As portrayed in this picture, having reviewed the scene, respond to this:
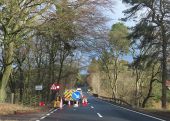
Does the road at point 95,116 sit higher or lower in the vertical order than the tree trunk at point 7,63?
lower

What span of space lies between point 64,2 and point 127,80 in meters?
64.9

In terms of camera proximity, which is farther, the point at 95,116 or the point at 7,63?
the point at 7,63

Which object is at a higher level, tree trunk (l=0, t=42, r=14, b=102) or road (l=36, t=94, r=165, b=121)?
tree trunk (l=0, t=42, r=14, b=102)

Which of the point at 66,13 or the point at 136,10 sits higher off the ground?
the point at 136,10

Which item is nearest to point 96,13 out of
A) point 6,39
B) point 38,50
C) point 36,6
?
point 36,6

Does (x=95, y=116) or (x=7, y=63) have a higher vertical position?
(x=7, y=63)

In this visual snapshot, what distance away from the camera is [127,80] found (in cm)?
9444

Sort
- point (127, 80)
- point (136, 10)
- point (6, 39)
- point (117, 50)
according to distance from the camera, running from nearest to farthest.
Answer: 1. point (6, 39)
2. point (136, 10)
3. point (117, 50)
4. point (127, 80)

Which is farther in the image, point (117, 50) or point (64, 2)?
point (117, 50)

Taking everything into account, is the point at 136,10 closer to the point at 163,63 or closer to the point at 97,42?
the point at 163,63

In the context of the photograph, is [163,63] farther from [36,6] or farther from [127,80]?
[127,80]

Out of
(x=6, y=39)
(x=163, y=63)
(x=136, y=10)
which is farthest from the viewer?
(x=136, y=10)

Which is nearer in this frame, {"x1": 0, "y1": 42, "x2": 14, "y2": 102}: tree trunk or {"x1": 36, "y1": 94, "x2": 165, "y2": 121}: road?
{"x1": 36, "y1": 94, "x2": 165, "y2": 121}: road

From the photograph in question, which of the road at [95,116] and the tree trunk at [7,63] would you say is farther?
the tree trunk at [7,63]
